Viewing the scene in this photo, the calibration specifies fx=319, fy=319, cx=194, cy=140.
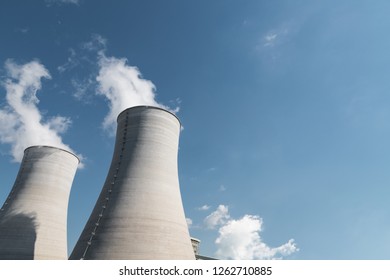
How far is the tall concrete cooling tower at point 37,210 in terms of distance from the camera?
660 inches

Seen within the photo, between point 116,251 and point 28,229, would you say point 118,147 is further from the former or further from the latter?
point 28,229

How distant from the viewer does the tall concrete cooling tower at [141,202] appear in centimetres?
1134

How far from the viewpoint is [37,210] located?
17281 mm

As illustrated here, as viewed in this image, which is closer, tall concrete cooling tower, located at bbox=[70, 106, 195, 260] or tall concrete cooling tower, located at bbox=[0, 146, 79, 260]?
tall concrete cooling tower, located at bbox=[70, 106, 195, 260]

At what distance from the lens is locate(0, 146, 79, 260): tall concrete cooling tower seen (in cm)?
1677

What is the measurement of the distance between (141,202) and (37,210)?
8454mm

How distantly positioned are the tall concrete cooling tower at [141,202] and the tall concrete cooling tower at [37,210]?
20.0ft

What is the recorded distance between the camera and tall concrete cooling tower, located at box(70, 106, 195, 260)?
11336mm

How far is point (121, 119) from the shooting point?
15266 millimetres

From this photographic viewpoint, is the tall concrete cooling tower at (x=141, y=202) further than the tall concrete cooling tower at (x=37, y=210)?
No

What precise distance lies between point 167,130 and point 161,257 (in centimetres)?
566

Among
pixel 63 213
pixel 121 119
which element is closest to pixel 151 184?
pixel 121 119

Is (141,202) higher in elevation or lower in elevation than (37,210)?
lower

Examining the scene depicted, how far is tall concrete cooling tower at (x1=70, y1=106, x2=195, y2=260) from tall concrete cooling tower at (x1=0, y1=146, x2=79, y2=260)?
20.0ft
